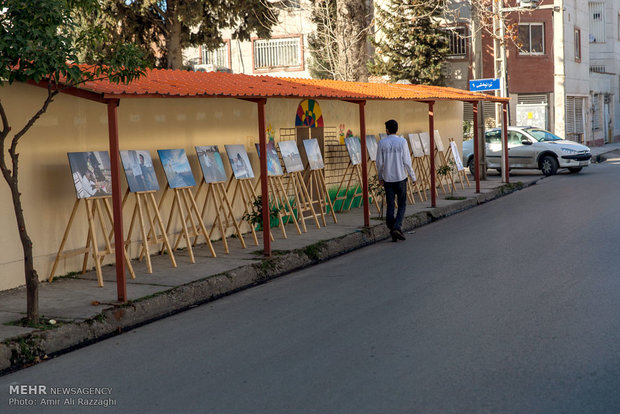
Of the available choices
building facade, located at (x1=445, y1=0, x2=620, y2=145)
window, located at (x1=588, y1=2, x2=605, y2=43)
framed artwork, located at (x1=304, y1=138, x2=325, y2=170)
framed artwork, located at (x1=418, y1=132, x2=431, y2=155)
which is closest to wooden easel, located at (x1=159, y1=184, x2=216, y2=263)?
framed artwork, located at (x1=304, y1=138, x2=325, y2=170)

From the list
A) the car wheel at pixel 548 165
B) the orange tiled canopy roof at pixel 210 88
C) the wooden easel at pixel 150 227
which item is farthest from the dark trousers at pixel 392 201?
the car wheel at pixel 548 165

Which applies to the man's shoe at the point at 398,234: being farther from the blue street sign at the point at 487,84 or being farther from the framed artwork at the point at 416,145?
the blue street sign at the point at 487,84

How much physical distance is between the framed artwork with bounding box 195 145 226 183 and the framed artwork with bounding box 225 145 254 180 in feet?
1.24

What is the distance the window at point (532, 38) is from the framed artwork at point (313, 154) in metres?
28.4

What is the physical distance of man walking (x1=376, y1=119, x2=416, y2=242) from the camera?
14.0 m

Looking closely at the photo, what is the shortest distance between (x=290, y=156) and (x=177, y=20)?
10701 mm

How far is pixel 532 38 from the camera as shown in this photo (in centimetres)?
4197

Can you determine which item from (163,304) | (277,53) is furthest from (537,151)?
(163,304)

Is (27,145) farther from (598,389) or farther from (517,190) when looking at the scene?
(517,190)

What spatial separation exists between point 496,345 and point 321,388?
5.55 ft

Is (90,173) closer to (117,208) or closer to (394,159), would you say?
(117,208)

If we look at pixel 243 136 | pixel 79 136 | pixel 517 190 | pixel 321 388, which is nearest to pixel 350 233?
pixel 243 136

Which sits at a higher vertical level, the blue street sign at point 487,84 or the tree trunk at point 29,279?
the blue street sign at point 487,84

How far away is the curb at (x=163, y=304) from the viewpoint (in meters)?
7.32
